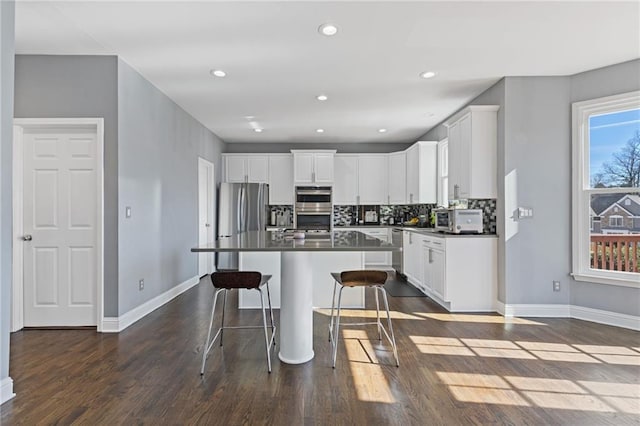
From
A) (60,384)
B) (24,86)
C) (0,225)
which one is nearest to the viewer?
(0,225)

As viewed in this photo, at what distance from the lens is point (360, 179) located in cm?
724

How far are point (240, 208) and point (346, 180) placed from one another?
220 centimetres

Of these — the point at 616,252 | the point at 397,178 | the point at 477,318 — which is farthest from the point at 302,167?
the point at 616,252

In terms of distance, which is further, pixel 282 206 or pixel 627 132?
pixel 282 206

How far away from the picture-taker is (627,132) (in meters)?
3.61

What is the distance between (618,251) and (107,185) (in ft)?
17.0

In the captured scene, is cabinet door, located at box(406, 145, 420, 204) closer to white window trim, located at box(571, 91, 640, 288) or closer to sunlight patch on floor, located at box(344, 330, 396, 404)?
white window trim, located at box(571, 91, 640, 288)

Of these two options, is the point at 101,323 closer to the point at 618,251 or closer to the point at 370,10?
the point at 370,10

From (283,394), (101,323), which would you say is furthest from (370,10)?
(101,323)

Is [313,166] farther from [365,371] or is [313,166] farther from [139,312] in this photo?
[365,371]

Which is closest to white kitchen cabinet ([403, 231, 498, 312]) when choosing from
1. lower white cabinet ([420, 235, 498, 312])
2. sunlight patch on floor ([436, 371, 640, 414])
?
lower white cabinet ([420, 235, 498, 312])

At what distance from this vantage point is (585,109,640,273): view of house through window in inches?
140

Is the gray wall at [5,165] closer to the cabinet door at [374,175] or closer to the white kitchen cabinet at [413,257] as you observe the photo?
the white kitchen cabinet at [413,257]

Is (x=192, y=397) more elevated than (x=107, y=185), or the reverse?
(x=107, y=185)
